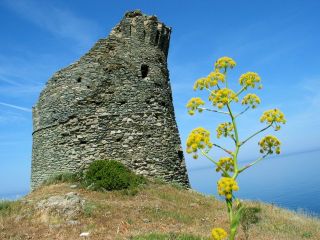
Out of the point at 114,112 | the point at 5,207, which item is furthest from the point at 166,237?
the point at 114,112

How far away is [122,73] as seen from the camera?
778 inches

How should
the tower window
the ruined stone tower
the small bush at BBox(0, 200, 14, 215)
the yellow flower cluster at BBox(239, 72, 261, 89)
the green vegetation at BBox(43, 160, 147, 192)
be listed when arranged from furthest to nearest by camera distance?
the tower window → the ruined stone tower → the green vegetation at BBox(43, 160, 147, 192) → the small bush at BBox(0, 200, 14, 215) → the yellow flower cluster at BBox(239, 72, 261, 89)

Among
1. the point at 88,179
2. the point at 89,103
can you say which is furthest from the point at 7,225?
the point at 89,103

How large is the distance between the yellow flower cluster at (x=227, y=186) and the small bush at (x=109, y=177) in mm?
12204

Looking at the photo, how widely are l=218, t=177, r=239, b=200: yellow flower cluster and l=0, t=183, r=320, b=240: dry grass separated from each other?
5647 millimetres

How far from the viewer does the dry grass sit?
450 inches

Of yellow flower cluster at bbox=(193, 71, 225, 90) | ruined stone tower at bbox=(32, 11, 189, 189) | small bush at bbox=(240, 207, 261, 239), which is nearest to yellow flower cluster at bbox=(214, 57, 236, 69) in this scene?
yellow flower cluster at bbox=(193, 71, 225, 90)

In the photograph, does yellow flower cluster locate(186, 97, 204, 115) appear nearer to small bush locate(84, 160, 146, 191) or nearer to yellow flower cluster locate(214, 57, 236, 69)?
yellow flower cluster locate(214, 57, 236, 69)

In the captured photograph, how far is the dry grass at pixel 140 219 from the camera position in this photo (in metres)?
11.4

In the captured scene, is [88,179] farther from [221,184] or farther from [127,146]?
[221,184]

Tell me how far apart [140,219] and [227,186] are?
917 centimetres

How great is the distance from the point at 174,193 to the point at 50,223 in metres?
6.55

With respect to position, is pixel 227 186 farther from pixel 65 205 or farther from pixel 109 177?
pixel 109 177

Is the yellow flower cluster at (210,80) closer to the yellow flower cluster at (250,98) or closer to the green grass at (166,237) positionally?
the yellow flower cluster at (250,98)
